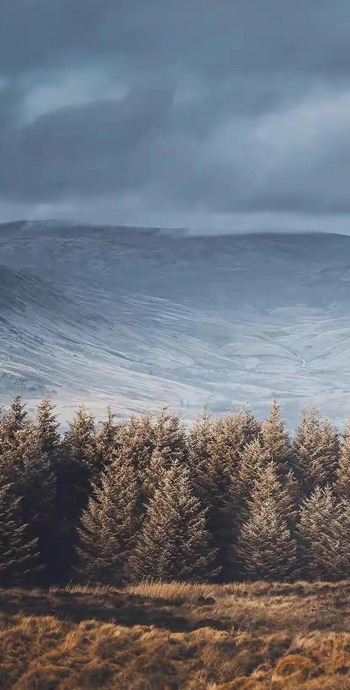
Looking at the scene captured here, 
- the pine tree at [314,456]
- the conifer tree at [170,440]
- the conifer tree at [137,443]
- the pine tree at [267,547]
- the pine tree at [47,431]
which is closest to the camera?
the pine tree at [267,547]

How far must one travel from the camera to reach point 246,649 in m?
27.0

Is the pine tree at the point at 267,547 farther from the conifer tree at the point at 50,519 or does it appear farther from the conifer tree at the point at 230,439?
the conifer tree at the point at 50,519

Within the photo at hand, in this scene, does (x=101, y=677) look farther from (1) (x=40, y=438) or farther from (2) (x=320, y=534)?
(1) (x=40, y=438)

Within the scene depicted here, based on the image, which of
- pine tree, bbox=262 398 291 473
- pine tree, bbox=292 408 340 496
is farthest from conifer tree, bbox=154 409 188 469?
pine tree, bbox=292 408 340 496

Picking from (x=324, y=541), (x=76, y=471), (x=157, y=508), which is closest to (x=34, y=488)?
(x=76, y=471)

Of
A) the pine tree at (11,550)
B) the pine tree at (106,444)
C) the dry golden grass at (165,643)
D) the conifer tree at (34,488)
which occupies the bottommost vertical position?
the dry golden grass at (165,643)

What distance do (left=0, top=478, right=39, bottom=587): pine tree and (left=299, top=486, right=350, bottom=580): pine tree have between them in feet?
63.8

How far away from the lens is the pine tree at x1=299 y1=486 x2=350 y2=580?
157 ft

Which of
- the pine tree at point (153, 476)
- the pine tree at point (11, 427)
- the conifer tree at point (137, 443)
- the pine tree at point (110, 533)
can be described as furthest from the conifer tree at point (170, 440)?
the pine tree at point (11, 427)

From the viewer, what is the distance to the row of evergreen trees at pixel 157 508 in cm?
4450

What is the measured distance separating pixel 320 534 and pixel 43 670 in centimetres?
2917

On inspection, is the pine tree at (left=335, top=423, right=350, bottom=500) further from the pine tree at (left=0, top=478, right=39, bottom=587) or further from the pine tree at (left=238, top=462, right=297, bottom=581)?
the pine tree at (left=0, top=478, right=39, bottom=587)

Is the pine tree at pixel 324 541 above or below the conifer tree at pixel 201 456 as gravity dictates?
below

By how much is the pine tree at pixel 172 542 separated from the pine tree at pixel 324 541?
828 centimetres
